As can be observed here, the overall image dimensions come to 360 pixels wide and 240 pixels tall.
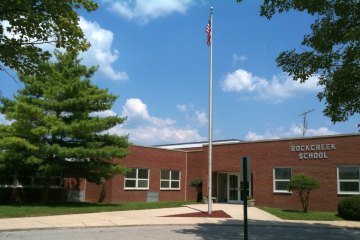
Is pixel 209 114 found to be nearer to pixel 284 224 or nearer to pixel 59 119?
pixel 284 224

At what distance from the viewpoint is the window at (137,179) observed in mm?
32562

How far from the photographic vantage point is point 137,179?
33.1 m

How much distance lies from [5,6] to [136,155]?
26.8m

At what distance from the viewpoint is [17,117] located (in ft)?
79.2

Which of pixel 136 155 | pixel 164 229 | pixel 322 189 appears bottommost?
pixel 164 229

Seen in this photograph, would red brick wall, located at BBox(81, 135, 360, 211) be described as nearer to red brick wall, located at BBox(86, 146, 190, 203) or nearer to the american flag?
red brick wall, located at BBox(86, 146, 190, 203)

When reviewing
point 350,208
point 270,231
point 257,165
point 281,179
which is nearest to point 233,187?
point 257,165

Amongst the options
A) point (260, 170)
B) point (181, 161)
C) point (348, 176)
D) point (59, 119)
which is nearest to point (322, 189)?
point (348, 176)

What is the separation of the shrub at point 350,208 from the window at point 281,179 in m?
6.25

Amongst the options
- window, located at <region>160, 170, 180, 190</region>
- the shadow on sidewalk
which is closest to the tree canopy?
the shadow on sidewalk

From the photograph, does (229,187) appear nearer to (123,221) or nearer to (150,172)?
(150,172)

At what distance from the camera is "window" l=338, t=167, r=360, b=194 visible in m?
26.5

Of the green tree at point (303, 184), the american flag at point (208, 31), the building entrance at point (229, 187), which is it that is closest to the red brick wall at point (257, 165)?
the building entrance at point (229, 187)

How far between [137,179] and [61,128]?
1030 centimetres
